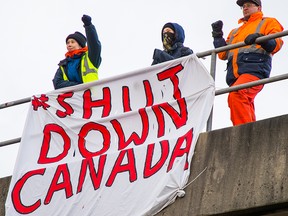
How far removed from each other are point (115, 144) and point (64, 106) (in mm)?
1014

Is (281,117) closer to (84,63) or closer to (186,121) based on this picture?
(186,121)

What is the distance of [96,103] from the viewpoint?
1109cm

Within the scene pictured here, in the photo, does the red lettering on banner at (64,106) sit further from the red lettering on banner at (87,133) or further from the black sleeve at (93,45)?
the black sleeve at (93,45)

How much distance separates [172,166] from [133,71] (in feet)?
4.52

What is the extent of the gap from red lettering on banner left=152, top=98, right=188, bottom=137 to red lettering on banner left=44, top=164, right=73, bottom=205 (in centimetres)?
110

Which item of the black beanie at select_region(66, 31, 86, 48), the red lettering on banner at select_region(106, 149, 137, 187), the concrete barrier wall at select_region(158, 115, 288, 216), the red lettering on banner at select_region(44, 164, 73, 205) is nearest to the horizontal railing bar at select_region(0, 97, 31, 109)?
the black beanie at select_region(66, 31, 86, 48)

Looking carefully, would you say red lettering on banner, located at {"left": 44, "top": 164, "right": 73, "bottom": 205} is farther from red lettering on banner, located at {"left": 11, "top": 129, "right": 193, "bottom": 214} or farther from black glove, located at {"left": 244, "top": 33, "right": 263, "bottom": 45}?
black glove, located at {"left": 244, "top": 33, "right": 263, "bottom": 45}

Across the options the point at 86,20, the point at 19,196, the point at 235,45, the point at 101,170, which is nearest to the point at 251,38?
the point at 235,45

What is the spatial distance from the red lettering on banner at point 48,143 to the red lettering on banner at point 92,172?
373 millimetres

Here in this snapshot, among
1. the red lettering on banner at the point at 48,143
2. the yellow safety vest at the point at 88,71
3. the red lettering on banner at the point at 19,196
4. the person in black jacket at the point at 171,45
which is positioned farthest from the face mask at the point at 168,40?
the red lettering on banner at the point at 19,196

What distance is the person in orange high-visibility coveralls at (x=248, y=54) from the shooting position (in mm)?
10562

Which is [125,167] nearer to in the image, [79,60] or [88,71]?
[88,71]

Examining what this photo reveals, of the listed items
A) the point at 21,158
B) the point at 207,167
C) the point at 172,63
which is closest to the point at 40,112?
the point at 21,158

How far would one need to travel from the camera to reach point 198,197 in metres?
9.68
